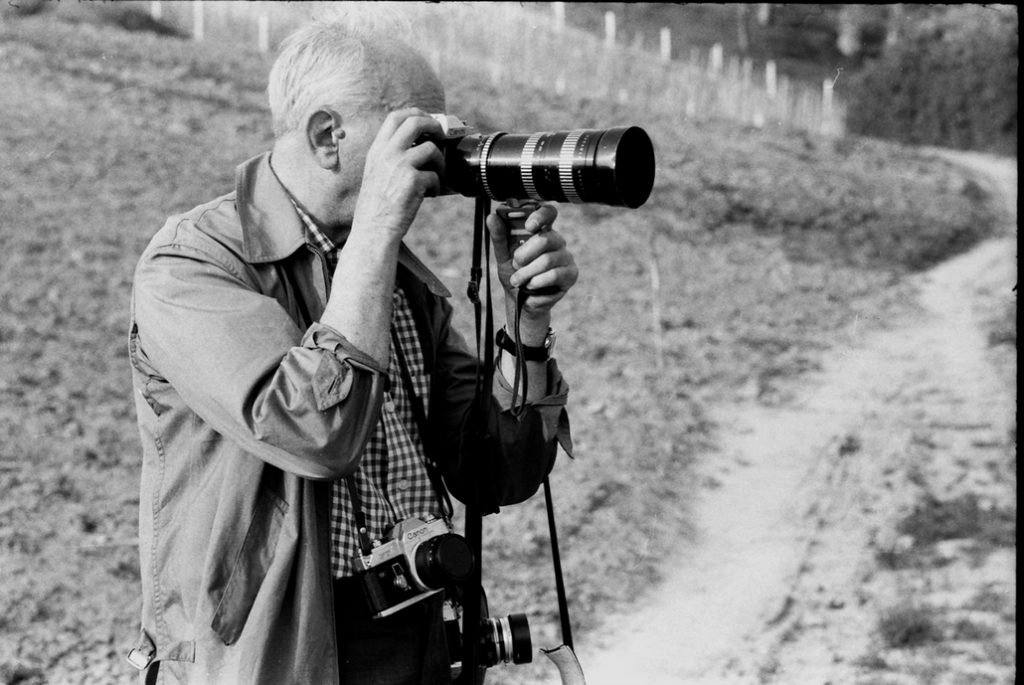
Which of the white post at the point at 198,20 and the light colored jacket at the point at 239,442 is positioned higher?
the white post at the point at 198,20

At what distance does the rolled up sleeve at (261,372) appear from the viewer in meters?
1.63

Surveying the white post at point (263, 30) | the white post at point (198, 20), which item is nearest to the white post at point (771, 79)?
the white post at point (263, 30)

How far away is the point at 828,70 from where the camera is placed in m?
14.1

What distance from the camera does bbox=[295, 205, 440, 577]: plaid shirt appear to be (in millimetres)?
1809

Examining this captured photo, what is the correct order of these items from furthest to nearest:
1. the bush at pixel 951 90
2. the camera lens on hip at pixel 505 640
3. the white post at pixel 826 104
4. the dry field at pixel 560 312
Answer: the bush at pixel 951 90
the white post at pixel 826 104
the dry field at pixel 560 312
the camera lens on hip at pixel 505 640

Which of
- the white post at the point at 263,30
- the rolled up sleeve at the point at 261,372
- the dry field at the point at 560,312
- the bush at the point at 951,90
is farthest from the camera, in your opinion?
the bush at the point at 951,90

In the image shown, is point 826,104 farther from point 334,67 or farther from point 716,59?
point 334,67

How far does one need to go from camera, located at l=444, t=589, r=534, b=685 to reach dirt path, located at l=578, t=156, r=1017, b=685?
2425 millimetres

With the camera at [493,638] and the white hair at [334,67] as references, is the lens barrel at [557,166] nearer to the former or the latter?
the white hair at [334,67]

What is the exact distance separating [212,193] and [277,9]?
159cm

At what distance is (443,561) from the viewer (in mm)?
1776

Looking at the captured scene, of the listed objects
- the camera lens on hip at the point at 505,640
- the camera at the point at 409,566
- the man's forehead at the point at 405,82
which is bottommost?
the camera lens on hip at the point at 505,640

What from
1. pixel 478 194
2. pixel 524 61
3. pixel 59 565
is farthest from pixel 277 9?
pixel 478 194

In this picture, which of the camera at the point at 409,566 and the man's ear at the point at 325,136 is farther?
the man's ear at the point at 325,136
